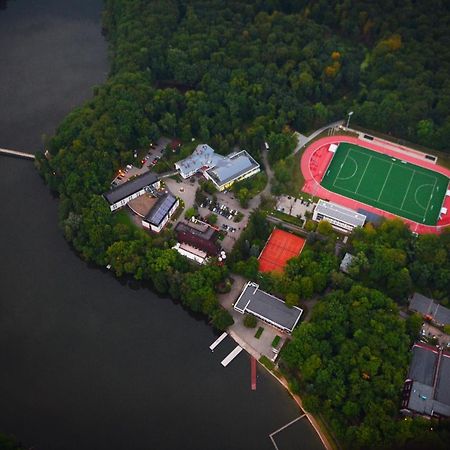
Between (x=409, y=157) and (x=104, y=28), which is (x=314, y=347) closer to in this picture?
(x=409, y=157)

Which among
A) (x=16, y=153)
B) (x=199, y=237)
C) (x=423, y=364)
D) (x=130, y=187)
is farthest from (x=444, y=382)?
(x=16, y=153)

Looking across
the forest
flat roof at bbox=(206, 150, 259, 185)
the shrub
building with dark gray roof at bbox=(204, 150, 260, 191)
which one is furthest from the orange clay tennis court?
flat roof at bbox=(206, 150, 259, 185)

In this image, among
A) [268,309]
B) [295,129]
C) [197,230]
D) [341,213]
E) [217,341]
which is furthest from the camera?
[295,129]

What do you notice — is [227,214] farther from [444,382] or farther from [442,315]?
[444,382]

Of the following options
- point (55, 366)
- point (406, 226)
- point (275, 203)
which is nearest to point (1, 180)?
point (55, 366)

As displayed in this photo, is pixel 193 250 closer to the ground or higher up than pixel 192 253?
higher up

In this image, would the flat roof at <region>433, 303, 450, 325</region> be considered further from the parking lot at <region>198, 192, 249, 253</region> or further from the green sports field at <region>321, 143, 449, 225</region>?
the parking lot at <region>198, 192, 249, 253</region>

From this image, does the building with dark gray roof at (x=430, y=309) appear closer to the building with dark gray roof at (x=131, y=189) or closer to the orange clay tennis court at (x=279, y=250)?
the orange clay tennis court at (x=279, y=250)
